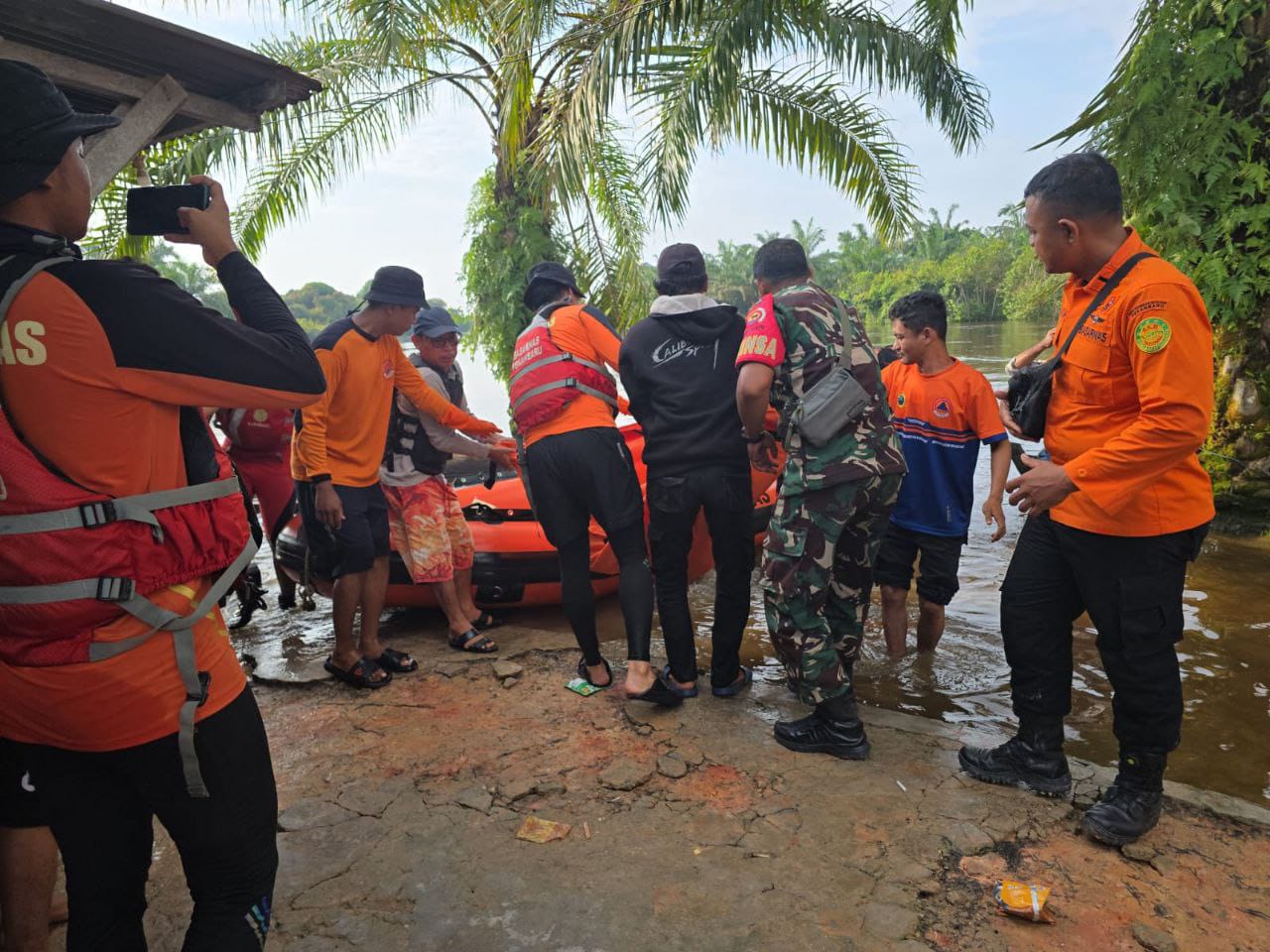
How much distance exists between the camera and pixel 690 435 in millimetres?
3242

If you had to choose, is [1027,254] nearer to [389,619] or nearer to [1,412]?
Answer: [389,619]

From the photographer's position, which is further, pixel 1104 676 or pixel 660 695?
pixel 1104 676

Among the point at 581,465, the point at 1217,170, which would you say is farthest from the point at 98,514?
the point at 1217,170

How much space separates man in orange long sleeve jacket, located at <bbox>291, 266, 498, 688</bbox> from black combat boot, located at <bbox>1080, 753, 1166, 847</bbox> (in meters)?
2.90

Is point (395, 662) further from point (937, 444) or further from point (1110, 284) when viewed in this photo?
point (1110, 284)

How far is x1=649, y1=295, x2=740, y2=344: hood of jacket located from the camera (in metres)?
3.27

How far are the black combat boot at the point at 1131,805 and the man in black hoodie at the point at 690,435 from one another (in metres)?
1.44

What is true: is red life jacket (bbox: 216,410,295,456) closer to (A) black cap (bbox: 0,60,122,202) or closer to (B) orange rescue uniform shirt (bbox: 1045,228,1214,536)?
(A) black cap (bbox: 0,60,122,202)

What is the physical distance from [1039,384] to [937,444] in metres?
1.13

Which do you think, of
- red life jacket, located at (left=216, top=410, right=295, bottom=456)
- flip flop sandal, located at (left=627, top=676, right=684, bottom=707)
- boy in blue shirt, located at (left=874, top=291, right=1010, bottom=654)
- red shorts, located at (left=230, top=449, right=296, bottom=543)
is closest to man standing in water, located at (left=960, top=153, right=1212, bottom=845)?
boy in blue shirt, located at (left=874, top=291, right=1010, bottom=654)

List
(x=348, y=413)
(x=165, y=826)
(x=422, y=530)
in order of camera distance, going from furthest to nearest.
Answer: (x=422, y=530), (x=348, y=413), (x=165, y=826)

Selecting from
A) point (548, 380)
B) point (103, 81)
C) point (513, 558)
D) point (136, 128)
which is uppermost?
point (103, 81)

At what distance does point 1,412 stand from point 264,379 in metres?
0.40

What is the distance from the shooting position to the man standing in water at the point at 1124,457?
7.13 feet
